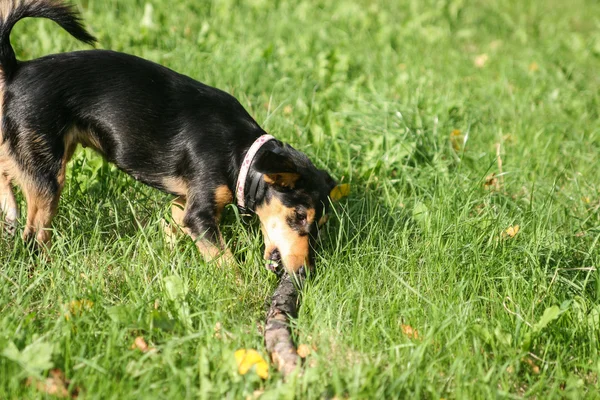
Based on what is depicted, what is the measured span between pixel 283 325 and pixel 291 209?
92cm

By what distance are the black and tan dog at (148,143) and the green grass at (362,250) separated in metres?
0.19

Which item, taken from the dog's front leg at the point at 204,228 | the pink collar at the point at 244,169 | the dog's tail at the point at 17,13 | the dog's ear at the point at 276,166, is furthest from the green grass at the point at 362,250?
the dog's tail at the point at 17,13

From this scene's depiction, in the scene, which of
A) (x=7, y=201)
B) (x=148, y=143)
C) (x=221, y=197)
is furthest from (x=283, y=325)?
(x=7, y=201)

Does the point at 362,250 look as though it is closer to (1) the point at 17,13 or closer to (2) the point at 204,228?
(2) the point at 204,228

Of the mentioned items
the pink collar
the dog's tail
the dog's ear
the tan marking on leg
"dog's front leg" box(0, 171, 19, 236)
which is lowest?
"dog's front leg" box(0, 171, 19, 236)

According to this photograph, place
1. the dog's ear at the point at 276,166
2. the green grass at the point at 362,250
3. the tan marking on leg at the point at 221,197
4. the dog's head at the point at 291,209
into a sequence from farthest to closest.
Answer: the tan marking on leg at the point at 221,197
the dog's head at the point at 291,209
the dog's ear at the point at 276,166
the green grass at the point at 362,250

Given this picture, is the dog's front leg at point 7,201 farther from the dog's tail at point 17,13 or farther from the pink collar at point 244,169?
the pink collar at point 244,169

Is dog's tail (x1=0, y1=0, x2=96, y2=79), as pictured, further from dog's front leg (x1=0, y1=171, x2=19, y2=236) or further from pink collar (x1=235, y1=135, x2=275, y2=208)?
pink collar (x1=235, y1=135, x2=275, y2=208)

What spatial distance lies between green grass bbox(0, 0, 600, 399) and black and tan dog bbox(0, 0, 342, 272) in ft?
0.62

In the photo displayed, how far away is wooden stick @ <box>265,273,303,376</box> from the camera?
3078mm

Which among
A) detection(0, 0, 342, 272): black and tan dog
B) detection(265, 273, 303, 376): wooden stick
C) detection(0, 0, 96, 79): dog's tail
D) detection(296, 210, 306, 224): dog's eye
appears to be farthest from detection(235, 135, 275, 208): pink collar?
detection(0, 0, 96, 79): dog's tail

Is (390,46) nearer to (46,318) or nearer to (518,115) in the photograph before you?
(518,115)

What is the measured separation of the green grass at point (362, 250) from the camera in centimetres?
304

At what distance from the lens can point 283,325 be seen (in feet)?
11.0
